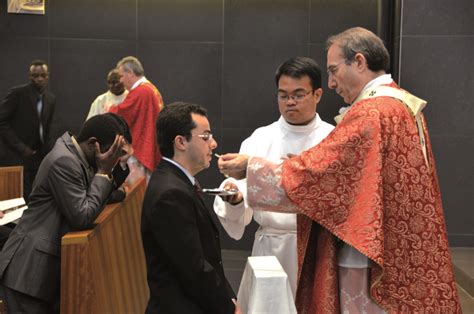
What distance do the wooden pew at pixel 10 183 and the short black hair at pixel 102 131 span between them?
7.32ft

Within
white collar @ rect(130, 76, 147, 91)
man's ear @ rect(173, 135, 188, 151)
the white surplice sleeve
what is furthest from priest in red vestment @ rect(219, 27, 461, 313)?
white collar @ rect(130, 76, 147, 91)

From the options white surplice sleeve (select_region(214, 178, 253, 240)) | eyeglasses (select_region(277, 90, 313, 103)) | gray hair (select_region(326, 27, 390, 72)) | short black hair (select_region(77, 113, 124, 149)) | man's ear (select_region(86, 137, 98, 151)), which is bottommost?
white surplice sleeve (select_region(214, 178, 253, 240))

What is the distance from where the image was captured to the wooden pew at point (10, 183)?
531 centimetres

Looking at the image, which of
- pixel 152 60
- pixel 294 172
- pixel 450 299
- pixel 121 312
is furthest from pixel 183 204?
pixel 152 60

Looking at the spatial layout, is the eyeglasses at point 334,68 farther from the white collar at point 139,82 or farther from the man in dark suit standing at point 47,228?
the white collar at point 139,82

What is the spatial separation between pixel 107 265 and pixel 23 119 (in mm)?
4084

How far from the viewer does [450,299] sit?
267 centimetres

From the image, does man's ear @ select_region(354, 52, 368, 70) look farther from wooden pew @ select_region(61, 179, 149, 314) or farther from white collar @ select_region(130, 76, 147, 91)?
white collar @ select_region(130, 76, 147, 91)

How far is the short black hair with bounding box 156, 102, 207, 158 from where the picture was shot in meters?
2.60

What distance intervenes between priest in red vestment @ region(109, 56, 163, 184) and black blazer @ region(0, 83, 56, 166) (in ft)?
2.55

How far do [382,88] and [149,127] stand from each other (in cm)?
443

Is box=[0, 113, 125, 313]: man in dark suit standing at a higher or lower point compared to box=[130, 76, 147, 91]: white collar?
lower

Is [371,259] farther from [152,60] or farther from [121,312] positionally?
[152,60]

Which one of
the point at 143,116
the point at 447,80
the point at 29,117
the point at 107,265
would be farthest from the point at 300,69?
the point at 29,117
